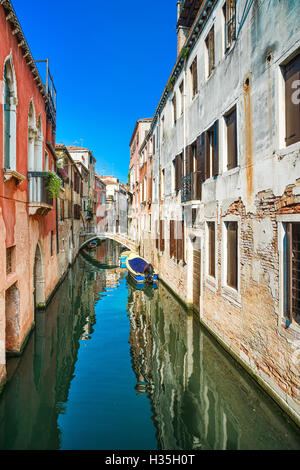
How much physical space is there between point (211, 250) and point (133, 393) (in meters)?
4.15

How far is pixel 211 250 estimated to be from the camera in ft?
27.9

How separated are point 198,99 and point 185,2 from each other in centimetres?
438

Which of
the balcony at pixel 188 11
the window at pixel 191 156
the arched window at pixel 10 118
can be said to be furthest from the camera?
the balcony at pixel 188 11

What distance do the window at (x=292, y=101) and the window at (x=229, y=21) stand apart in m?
2.51

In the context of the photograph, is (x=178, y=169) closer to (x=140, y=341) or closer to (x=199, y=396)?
(x=140, y=341)

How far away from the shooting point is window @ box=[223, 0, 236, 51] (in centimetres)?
671

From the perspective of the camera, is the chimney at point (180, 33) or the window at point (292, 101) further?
the chimney at point (180, 33)

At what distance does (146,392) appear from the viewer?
5711 millimetres

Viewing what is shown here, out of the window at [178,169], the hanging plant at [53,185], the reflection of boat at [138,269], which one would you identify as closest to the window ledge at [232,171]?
the window at [178,169]

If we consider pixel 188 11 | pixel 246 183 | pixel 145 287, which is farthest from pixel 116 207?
pixel 246 183

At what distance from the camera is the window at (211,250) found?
8.35 metres

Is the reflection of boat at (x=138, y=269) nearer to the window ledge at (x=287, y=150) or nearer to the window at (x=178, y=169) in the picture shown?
the window at (x=178, y=169)

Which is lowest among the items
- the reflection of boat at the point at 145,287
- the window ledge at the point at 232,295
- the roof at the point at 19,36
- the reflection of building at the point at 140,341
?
the reflection of building at the point at 140,341
